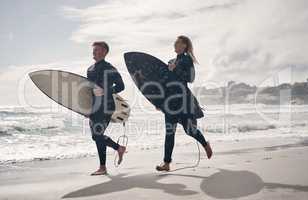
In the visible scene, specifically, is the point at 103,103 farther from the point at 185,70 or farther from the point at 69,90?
the point at 185,70

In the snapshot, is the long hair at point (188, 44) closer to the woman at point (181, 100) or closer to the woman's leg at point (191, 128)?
the woman at point (181, 100)

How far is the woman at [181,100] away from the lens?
454cm

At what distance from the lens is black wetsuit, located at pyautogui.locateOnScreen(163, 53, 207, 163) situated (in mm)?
4543

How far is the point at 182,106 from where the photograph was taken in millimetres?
4633

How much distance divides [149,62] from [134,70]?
24cm

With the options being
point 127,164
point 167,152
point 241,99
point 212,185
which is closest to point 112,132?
point 127,164

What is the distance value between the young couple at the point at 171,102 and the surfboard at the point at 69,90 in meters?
0.36

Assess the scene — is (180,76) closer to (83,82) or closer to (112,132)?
(83,82)

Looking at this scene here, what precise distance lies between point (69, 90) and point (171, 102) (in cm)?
151

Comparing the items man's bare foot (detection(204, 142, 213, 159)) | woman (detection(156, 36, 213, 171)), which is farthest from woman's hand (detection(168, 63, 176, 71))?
man's bare foot (detection(204, 142, 213, 159))

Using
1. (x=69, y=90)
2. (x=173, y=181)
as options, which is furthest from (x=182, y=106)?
(x=69, y=90)

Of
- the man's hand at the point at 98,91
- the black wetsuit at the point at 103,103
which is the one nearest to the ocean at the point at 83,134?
the black wetsuit at the point at 103,103

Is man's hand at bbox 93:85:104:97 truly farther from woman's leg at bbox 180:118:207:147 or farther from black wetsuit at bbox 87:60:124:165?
woman's leg at bbox 180:118:207:147

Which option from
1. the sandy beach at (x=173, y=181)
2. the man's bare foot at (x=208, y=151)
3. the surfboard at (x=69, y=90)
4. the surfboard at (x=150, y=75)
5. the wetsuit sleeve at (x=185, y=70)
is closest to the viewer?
the sandy beach at (x=173, y=181)
